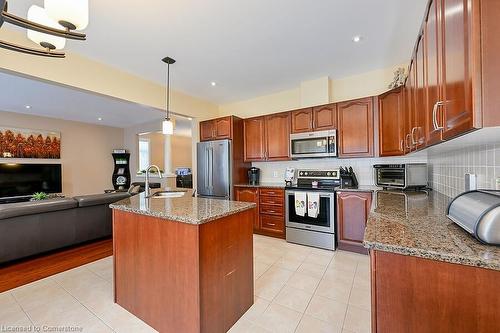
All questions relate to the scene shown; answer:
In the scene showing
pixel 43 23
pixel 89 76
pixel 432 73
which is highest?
pixel 89 76

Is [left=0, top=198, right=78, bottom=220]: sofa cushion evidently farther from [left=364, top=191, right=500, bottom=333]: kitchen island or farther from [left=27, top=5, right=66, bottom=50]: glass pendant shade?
[left=364, top=191, right=500, bottom=333]: kitchen island

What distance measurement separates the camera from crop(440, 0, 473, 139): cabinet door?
0.79 metres

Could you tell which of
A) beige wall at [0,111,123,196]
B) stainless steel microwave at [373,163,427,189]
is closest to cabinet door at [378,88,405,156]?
stainless steel microwave at [373,163,427,189]

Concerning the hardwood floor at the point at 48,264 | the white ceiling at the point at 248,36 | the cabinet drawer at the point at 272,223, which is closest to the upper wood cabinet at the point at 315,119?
the white ceiling at the point at 248,36

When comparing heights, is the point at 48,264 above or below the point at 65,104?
below

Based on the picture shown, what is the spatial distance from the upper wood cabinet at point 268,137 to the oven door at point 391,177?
1.43m

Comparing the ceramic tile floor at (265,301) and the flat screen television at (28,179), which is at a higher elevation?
the flat screen television at (28,179)

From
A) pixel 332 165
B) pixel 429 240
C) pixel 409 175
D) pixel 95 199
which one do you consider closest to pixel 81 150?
pixel 95 199

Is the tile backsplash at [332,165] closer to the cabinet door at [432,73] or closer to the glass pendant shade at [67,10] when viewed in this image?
the cabinet door at [432,73]

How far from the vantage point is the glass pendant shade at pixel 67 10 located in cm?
116

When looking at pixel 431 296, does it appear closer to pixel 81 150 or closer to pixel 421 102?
pixel 421 102

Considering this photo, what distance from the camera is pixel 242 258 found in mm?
1780

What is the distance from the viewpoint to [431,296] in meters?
0.77

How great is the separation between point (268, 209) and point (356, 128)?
1.88 metres
